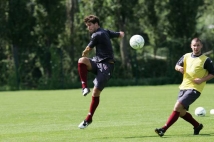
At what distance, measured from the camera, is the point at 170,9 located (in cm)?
4178

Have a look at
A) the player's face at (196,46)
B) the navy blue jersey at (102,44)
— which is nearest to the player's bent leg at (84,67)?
the navy blue jersey at (102,44)

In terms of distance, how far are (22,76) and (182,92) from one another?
2720 cm

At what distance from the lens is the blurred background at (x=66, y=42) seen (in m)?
38.1

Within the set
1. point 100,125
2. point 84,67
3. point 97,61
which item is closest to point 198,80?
point 97,61

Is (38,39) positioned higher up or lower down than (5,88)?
higher up

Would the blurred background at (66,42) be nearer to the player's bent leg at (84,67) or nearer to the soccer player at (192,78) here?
the player's bent leg at (84,67)

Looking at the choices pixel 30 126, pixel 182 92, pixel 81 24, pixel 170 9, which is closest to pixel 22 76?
pixel 81 24

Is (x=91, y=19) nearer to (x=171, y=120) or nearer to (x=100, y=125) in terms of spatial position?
(x=100, y=125)

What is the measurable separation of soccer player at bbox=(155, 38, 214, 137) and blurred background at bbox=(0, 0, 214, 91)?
85.7ft

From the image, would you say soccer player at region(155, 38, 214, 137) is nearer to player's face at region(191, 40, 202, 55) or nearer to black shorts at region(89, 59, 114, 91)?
player's face at region(191, 40, 202, 55)

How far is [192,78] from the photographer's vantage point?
11.4 meters

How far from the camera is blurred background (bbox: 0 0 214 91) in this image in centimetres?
3809

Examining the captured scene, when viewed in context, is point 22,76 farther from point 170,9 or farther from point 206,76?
point 206,76

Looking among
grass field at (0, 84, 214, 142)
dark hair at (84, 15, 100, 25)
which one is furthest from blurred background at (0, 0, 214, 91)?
dark hair at (84, 15, 100, 25)
